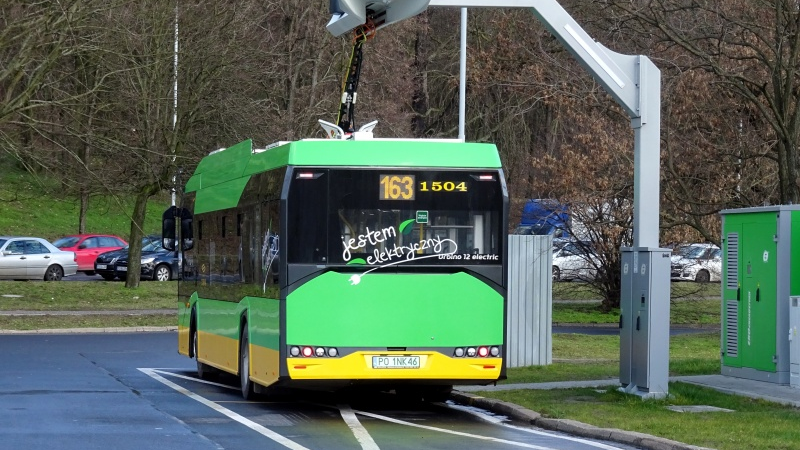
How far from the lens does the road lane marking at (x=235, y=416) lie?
493 inches

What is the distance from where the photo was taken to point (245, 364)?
663 inches

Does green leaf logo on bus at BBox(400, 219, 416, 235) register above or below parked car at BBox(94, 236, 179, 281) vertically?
above

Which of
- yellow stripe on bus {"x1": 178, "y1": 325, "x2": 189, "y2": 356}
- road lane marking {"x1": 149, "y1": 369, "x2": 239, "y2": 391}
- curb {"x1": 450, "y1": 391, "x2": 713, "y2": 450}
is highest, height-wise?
yellow stripe on bus {"x1": 178, "y1": 325, "x2": 189, "y2": 356}

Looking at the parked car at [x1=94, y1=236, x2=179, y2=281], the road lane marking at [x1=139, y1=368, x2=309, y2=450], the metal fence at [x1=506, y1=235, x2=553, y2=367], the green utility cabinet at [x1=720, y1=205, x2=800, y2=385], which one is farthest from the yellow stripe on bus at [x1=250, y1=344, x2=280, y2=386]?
the parked car at [x1=94, y1=236, x2=179, y2=281]

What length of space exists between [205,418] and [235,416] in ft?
1.21

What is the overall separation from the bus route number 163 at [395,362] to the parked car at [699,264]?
27075 millimetres

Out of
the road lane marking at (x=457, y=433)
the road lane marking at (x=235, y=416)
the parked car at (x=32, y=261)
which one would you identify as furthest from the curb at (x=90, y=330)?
the road lane marking at (x=457, y=433)

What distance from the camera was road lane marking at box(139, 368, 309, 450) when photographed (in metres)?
12.5

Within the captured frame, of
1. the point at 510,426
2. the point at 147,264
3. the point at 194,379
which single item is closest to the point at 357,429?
the point at 510,426

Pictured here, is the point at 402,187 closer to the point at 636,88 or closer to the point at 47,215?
the point at 636,88

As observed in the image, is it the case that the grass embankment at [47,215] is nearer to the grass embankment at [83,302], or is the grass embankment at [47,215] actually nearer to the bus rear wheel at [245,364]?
the grass embankment at [83,302]

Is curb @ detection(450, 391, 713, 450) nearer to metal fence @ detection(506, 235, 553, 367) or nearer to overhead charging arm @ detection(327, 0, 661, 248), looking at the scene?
overhead charging arm @ detection(327, 0, 661, 248)

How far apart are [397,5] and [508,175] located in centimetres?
2601

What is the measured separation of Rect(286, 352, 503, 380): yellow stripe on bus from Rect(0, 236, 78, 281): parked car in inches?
1322
